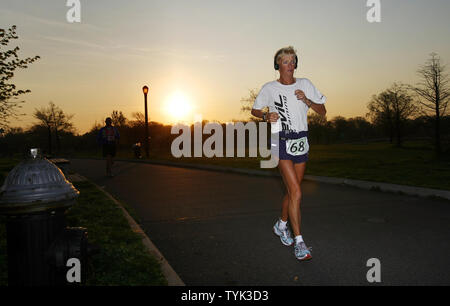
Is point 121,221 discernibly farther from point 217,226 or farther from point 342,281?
point 342,281

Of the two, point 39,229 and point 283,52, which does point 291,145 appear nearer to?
point 283,52

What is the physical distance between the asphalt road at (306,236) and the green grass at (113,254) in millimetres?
322

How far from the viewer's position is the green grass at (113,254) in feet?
10.3

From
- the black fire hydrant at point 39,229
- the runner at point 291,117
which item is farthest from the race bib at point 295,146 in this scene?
the black fire hydrant at point 39,229

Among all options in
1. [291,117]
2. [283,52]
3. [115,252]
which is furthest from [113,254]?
[283,52]

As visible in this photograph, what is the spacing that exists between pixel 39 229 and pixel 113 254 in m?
1.33

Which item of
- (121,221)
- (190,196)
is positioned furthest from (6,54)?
(121,221)

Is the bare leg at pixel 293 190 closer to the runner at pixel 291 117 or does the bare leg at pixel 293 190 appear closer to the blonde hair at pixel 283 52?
the runner at pixel 291 117

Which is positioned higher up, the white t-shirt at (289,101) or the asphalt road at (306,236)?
the white t-shirt at (289,101)

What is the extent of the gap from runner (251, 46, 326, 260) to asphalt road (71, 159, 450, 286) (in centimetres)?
48

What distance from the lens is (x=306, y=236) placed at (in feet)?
15.7

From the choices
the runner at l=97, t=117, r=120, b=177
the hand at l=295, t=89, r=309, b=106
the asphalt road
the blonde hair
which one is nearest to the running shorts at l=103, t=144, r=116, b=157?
the runner at l=97, t=117, r=120, b=177

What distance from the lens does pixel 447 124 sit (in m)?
20.1

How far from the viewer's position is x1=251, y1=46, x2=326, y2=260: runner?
12.8 feet
